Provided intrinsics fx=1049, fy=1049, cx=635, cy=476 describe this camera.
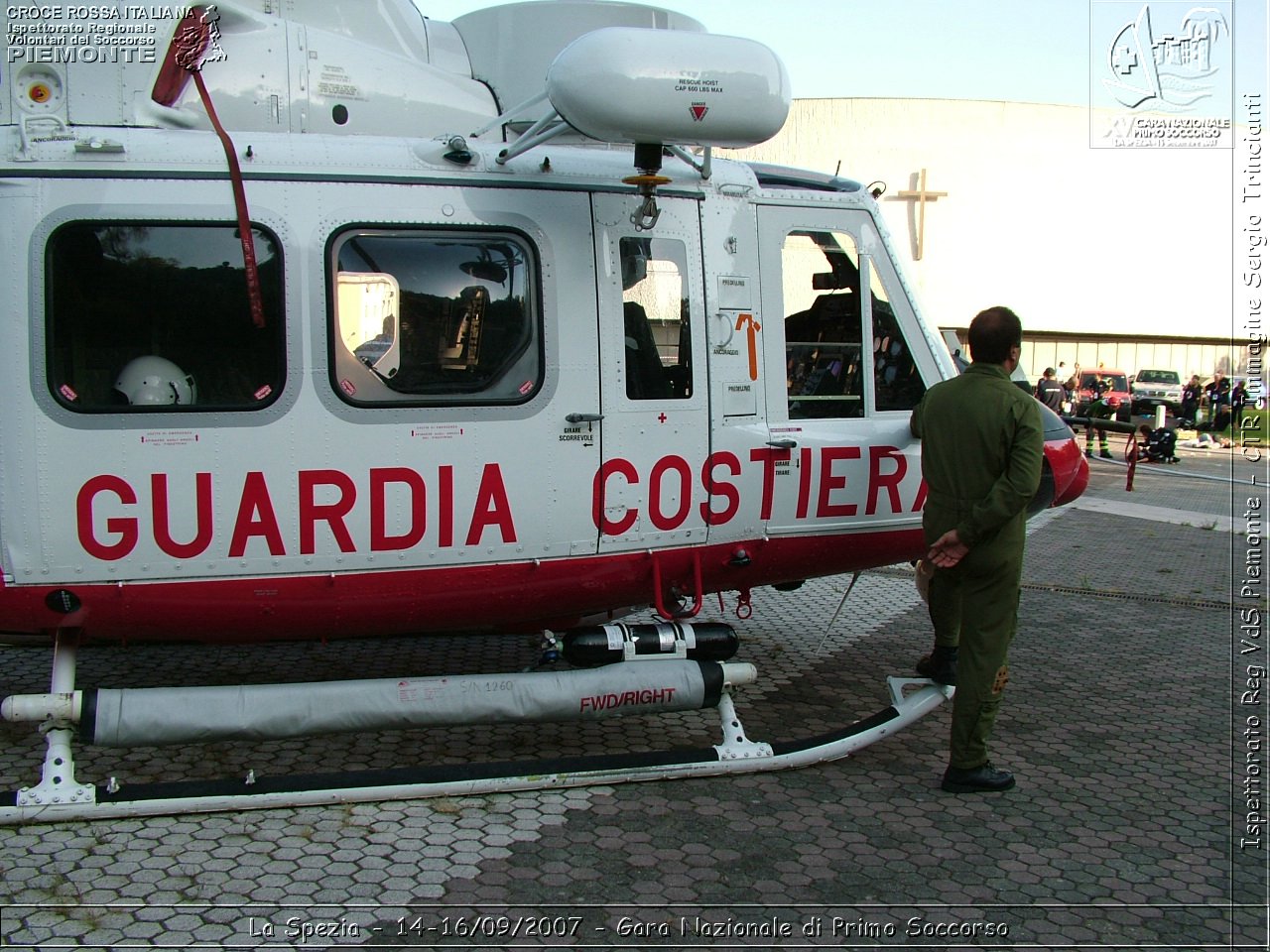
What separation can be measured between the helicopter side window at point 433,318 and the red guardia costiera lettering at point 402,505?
1.27 ft

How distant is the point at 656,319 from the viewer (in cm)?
506

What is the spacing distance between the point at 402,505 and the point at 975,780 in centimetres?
288

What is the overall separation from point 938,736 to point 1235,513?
35.9 feet

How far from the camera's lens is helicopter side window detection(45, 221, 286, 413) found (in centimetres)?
429

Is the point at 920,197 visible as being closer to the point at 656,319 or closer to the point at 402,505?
the point at 656,319

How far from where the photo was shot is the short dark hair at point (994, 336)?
15.4 ft

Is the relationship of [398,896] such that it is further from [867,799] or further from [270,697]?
[867,799]

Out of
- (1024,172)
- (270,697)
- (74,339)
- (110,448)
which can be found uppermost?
(1024,172)

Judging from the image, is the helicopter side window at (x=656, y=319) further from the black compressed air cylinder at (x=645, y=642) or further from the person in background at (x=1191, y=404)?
the person in background at (x=1191, y=404)

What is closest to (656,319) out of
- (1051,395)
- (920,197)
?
(1051,395)

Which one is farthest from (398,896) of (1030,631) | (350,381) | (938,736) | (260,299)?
(1030,631)

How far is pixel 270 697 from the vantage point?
174 inches

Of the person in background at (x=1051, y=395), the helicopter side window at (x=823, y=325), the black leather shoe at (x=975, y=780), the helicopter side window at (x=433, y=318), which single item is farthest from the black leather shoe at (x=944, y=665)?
the person in background at (x=1051, y=395)

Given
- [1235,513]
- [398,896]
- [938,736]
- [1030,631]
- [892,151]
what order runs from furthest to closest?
[892,151]
[1235,513]
[1030,631]
[938,736]
[398,896]
